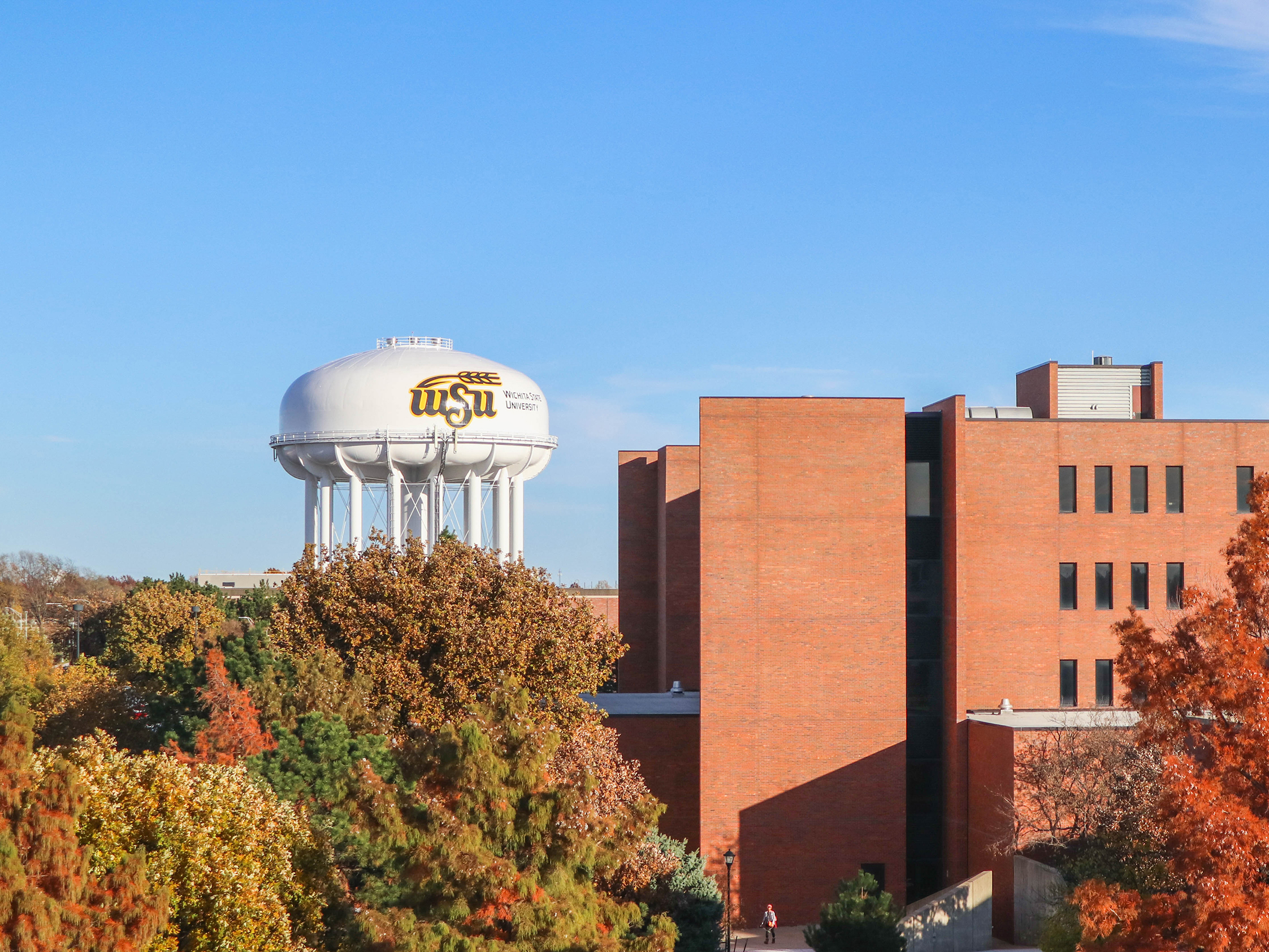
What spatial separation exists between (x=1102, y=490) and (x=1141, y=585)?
3207 millimetres

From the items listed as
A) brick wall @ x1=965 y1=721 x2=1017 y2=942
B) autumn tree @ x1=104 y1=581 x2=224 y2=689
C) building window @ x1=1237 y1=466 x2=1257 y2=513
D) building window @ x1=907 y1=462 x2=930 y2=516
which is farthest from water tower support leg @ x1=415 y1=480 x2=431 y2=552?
building window @ x1=1237 y1=466 x2=1257 y2=513

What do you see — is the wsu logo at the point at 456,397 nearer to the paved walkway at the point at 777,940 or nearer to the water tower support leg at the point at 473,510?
the water tower support leg at the point at 473,510

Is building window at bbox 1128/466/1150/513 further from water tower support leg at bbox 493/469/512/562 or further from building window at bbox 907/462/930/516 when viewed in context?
water tower support leg at bbox 493/469/512/562

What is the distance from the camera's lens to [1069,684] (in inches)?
1647

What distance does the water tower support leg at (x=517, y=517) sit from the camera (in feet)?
202

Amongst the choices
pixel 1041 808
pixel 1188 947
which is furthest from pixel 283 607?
pixel 1188 947

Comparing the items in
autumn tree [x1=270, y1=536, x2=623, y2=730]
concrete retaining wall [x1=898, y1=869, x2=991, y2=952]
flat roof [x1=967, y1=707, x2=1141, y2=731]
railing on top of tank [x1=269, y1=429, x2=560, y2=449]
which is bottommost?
concrete retaining wall [x1=898, y1=869, x2=991, y2=952]

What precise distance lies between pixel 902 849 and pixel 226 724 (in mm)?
20218

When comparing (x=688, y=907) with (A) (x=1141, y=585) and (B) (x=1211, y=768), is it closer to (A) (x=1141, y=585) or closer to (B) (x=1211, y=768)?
(B) (x=1211, y=768)

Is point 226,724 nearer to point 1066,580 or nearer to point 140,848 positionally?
point 140,848

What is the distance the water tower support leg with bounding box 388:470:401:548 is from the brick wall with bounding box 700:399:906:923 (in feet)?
68.4

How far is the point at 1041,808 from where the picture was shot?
3603 centimetres

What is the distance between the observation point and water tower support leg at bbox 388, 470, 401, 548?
2245 inches

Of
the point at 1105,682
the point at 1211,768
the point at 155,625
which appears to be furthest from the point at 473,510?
the point at 1211,768
